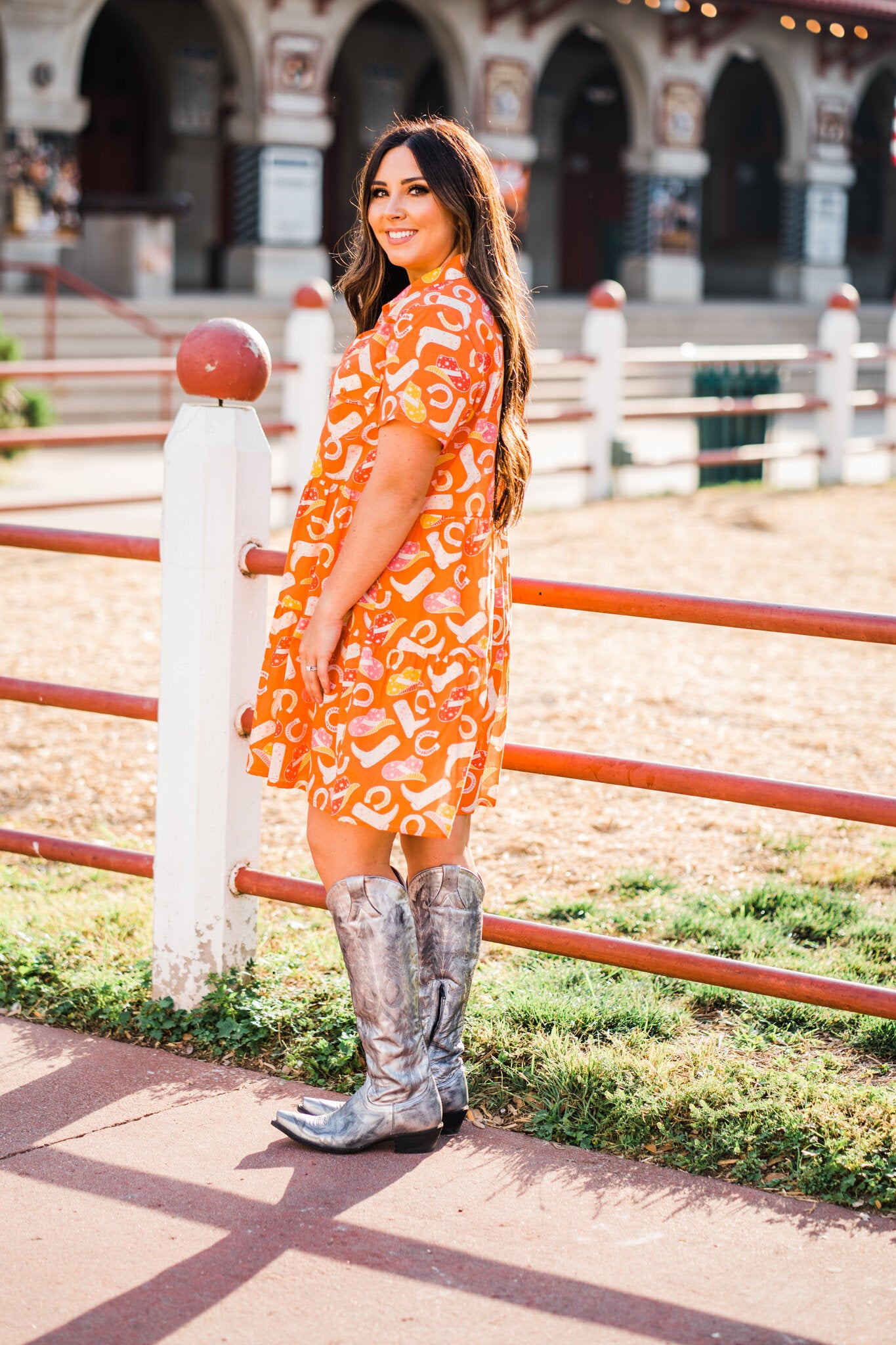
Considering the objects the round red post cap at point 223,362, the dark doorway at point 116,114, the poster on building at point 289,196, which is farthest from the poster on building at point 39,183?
the round red post cap at point 223,362

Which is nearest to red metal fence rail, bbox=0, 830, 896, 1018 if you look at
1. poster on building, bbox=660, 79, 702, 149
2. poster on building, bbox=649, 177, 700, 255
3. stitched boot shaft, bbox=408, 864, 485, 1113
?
stitched boot shaft, bbox=408, 864, 485, 1113

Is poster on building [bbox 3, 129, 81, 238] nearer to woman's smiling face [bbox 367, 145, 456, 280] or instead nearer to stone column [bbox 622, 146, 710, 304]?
stone column [bbox 622, 146, 710, 304]

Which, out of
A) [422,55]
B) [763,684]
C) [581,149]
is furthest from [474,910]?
[581,149]

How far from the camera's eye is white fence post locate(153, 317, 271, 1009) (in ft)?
10.5

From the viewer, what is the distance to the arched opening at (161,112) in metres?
22.2

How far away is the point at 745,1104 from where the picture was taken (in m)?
2.99

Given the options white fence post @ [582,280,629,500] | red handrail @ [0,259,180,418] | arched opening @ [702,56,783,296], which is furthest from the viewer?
arched opening @ [702,56,783,296]

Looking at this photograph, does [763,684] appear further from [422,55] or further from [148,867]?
[422,55]

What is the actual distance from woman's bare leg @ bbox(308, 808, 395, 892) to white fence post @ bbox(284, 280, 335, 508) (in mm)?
6718

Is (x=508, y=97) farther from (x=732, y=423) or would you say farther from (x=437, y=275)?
(x=437, y=275)

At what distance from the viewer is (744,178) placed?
1119 inches

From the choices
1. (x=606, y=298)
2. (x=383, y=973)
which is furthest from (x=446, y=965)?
(x=606, y=298)

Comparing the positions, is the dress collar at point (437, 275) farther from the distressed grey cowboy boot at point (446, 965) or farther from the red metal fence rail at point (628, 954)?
the red metal fence rail at point (628, 954)

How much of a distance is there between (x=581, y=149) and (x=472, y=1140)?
1023 inches
